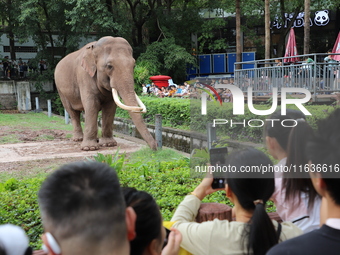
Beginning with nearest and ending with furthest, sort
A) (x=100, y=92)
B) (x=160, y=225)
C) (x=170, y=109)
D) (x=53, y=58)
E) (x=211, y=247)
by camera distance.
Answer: (x=160, y=225) < (x=211, y=247) < (x=100, y=92) < (x=170, y=109) < (x=53, y=58)

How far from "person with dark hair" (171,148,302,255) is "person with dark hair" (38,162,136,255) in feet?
2.12

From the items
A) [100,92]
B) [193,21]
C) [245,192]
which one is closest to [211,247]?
[245,192]

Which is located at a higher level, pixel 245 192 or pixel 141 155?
pixel 245 192

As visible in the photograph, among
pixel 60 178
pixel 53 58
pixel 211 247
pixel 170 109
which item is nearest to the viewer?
pixel 60 178

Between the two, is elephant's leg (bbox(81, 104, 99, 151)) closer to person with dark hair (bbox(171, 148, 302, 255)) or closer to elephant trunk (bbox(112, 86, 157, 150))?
elephant trunk (bbox(112, 86, 157, 150))

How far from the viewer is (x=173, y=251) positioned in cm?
191

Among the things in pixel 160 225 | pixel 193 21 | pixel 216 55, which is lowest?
pixel 160 225

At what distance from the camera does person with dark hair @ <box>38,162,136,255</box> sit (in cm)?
142

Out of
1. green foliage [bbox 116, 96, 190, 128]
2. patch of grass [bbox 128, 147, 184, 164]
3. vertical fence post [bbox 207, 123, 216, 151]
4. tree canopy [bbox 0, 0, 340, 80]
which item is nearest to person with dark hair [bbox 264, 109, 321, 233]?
vertical fence post [bbox 207, 123, 216, 151]

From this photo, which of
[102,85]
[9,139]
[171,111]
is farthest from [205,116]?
[9,139]

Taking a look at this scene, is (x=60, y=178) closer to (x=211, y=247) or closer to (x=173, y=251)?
(x=173, y=251)

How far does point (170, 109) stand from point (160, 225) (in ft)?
35.8

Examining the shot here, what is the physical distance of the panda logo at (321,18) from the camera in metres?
23.8

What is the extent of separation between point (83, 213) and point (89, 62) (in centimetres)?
829
